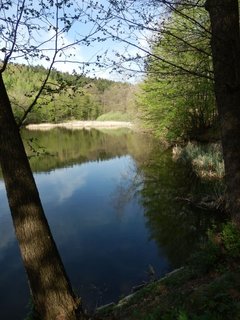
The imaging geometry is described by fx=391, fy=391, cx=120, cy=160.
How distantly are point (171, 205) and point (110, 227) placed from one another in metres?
2.47

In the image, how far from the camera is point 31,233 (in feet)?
13.7

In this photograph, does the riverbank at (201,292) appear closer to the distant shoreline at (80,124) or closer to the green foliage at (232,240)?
the green foliage at (232,240)

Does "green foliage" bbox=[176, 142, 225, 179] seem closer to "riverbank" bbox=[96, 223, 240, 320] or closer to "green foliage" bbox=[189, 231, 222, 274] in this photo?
"green foliage" bbox=[189, 231, 222, 274]

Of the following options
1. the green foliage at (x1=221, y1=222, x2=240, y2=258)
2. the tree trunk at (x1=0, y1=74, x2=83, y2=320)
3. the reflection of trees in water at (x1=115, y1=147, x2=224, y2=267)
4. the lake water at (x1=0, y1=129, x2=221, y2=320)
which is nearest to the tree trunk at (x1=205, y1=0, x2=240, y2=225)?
the green foliage at (x1=221, y1=222, x2=240, y2=258)

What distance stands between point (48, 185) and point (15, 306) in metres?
12.1

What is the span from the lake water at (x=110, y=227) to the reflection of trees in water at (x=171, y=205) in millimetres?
27

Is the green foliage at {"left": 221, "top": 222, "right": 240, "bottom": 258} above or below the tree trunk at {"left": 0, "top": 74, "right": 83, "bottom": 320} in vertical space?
below

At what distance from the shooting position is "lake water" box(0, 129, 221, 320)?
8625 millimetres

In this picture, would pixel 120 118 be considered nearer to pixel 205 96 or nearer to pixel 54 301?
pixel 205 96

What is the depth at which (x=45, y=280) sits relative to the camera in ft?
13.7

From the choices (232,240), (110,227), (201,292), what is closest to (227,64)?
(232,240)

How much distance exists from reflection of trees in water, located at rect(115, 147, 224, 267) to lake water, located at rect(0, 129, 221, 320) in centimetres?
3

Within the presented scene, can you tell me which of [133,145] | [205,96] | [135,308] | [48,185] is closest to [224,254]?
[135,308]

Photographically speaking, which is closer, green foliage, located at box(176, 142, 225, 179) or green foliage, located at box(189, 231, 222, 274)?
green foliage, located at box(189, 231, 222, 274)
